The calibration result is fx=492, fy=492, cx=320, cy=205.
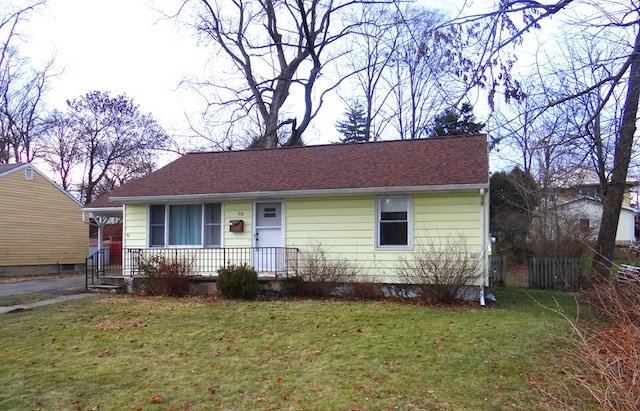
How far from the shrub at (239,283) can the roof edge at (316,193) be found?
82.6 inches

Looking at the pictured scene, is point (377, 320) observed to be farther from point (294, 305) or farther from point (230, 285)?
point (230, 285)

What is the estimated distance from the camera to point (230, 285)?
12.2 m

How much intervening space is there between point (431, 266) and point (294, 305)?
3.32m

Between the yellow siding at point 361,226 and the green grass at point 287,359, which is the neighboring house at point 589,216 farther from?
the green grass at point 287,359

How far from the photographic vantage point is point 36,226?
955 inches

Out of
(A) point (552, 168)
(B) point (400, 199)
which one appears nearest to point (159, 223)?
(B) point (400, 199)

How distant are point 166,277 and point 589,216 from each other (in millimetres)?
26373

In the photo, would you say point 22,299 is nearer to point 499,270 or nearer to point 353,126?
point 499,270

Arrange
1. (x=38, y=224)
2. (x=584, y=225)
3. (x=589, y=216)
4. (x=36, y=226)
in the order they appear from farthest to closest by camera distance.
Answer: (x=589, y=216) < (x=584, y=225) < (x=38, y=224) < (x=36, y=226)

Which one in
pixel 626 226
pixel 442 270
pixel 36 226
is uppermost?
pixel 36 226

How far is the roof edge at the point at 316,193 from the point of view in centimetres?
1161

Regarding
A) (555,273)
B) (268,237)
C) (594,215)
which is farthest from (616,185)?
(594,215)

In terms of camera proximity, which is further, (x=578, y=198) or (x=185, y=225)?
(x=578, y=198)

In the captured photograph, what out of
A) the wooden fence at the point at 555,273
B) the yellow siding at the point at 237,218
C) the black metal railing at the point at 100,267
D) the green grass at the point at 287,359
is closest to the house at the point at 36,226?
the black metal railing at the point at 100,267
